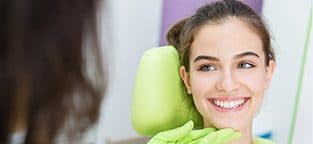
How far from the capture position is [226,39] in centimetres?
133

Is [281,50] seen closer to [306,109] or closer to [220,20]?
[306,109]

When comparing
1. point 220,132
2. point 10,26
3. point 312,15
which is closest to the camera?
point 10,26

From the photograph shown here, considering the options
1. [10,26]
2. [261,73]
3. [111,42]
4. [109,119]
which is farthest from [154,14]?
[10,26]

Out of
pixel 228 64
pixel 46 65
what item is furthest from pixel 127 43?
pixel 46 65

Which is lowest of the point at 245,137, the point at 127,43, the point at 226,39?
the point at 245,137

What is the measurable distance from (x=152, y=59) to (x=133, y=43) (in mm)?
746

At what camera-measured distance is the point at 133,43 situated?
2.17 meters

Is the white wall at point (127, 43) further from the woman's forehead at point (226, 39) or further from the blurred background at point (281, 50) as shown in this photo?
the woman's forehead at point (226, 39)

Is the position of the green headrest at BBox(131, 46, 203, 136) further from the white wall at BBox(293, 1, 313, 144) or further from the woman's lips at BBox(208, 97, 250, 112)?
the white wall at BBox(293, 1, 313, 144)

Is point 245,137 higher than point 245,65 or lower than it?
lower

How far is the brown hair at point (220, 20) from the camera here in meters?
1.37

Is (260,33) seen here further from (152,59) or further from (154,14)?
(154,14)

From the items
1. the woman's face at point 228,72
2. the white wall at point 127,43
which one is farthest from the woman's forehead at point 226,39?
the white wall at point 127,43

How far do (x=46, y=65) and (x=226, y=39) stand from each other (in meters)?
0.72
